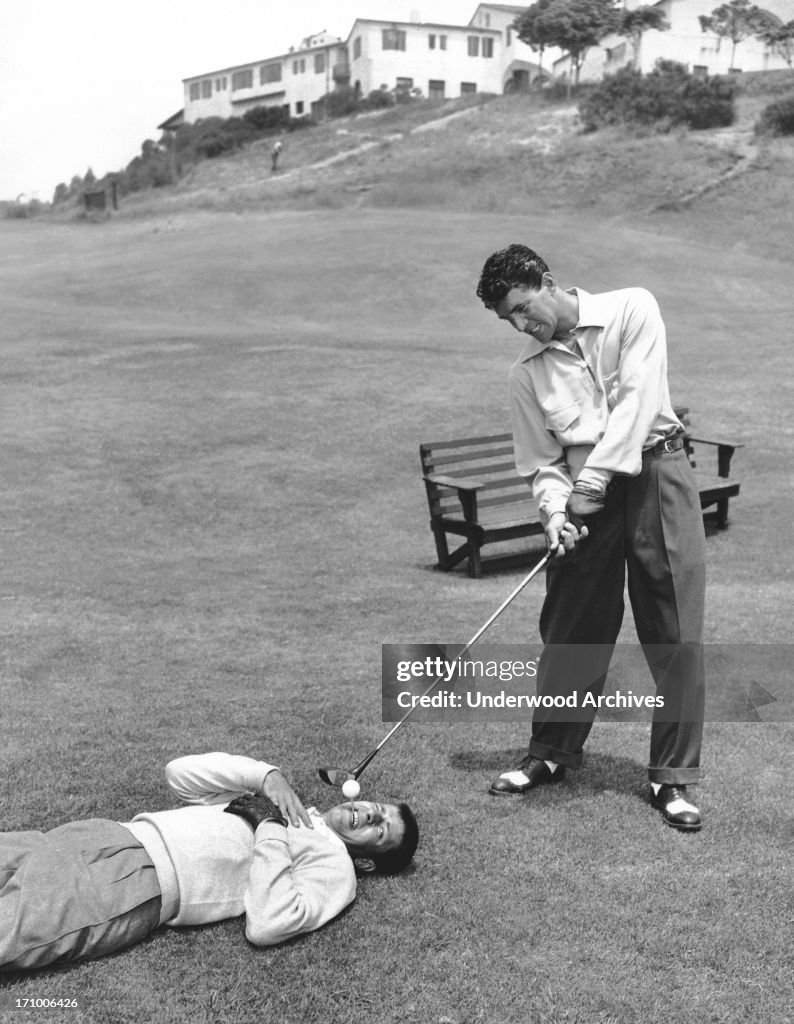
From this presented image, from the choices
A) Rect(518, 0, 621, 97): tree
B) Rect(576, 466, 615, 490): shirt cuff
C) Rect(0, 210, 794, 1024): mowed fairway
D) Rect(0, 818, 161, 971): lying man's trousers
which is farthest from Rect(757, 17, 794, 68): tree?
Rect(0, 818, 161, 971): lying man's trousers

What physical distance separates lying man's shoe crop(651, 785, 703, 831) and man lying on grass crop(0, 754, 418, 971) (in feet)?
3.70

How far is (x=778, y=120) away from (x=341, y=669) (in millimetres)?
50762

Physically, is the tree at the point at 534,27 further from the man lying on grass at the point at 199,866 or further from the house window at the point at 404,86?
the man lying on grass at the point at 199,866

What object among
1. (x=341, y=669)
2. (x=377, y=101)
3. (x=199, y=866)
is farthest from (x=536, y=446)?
(x=377, y=101)

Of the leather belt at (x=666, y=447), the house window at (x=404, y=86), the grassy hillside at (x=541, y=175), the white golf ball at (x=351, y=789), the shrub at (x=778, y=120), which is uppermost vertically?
the house window at (x=404, y=86)

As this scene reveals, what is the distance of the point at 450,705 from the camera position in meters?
5.94

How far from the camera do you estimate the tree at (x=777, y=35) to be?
81.9 metres

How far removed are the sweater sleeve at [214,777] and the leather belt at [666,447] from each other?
194 cm

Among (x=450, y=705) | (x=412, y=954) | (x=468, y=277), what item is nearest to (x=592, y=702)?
(x=450, y=705)

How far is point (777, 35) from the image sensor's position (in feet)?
270

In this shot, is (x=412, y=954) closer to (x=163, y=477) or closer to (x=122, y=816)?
(x=122, y=816)

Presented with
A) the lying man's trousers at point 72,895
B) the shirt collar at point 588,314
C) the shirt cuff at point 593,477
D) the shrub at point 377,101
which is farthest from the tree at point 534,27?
the lying man's trousers at point 72,895

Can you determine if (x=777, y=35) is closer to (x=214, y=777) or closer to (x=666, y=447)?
(x=666, y=447)

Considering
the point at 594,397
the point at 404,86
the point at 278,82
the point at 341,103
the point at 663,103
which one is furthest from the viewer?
the point at 278,82
